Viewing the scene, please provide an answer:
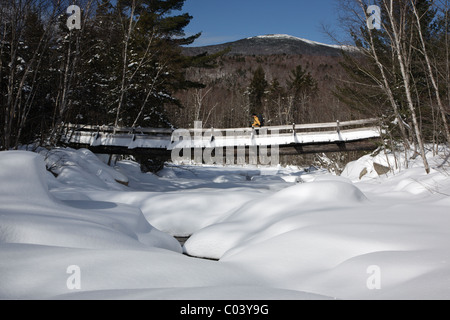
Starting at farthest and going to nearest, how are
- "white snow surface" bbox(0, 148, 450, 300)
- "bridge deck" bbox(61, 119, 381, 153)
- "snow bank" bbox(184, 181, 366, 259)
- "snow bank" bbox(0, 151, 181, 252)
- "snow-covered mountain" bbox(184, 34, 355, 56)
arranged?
"snow-covered mountain" bbox(184, 34, 355, 56), "bridge deck" bbox(61, 119, 381, 153), "snow bank" bbox(184, 181, 366, 259), "snow bank" bbox(0, 151, 181, 252), "white snow surface" bbox(0, 148, 450, 300)

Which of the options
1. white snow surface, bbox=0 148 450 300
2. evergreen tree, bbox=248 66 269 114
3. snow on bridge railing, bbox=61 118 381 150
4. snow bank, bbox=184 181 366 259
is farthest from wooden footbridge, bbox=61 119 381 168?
evergreen tree, bbox=248 66 269 114

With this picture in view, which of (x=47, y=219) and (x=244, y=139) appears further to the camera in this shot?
(x=244, y=139)

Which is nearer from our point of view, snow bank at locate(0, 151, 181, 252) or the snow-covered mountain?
snow bank at locate(0, 151, 181, 252)

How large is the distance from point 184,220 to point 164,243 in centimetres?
239

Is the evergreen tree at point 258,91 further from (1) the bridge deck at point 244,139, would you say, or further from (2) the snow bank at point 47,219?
(2) the snow bank at point 47,219

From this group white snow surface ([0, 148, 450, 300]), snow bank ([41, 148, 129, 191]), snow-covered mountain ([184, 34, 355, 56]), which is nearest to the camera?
white snow surface ([0, 148, 450, 300])

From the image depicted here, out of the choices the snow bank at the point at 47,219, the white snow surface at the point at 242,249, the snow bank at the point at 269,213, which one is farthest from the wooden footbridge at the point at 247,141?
the snow bank at the point at 47,219

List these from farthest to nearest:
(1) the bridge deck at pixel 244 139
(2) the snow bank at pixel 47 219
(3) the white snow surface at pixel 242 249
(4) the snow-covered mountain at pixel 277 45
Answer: (4) the snow-covered mountain at pixel 277 45, (1) the bridge deck at pixel 244 139, (2) the snow bank at pixel 47 219, (3) the white snow surface at pixel 242 249

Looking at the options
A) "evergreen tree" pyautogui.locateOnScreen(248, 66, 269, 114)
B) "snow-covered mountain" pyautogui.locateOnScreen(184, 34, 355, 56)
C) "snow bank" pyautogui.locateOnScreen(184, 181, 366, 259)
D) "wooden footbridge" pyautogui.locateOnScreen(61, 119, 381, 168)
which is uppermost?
"snow-covered mountain" pyautogui.locateOnScreen(184, 34, 355, 56)

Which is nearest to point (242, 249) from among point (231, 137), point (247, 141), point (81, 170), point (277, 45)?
point (81, 170)

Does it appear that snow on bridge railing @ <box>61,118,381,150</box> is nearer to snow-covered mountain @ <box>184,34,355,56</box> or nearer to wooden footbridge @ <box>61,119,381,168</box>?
wooden footbridge @ <box>61,119,381,168</box>

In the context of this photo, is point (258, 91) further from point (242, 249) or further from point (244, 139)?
point (242, 249)

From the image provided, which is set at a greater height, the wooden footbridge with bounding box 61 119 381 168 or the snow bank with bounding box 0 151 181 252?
the wooden footbridge with bounding box 61 119 381 168
